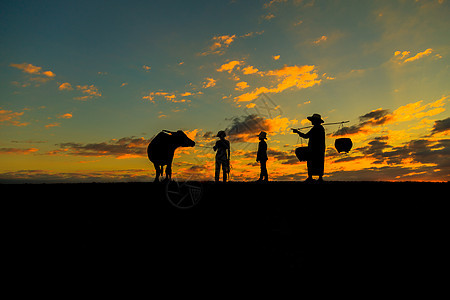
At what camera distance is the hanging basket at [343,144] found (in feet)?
50.3

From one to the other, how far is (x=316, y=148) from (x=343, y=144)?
55.5 inches

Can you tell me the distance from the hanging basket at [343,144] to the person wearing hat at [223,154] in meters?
5.21

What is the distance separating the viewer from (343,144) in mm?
15352

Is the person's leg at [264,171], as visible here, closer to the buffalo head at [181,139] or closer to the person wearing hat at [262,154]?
the person wearing hat at [262,154]

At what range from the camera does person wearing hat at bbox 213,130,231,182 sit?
1709 centimetres

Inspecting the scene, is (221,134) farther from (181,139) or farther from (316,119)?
(316,119)

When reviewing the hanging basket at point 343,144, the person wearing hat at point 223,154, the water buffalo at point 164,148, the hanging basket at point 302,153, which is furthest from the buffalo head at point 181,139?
the hanging basket at point 343,144

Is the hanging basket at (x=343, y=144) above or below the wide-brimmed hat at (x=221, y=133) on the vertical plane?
below
